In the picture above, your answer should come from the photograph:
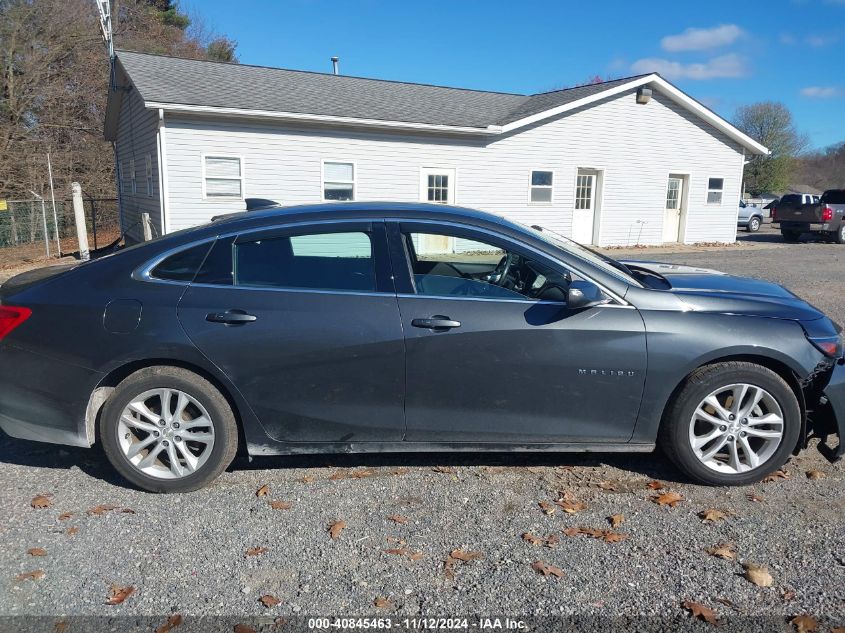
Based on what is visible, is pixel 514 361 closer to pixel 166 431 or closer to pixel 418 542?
pixel 418 542

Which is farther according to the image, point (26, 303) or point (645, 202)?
point (645, 202)

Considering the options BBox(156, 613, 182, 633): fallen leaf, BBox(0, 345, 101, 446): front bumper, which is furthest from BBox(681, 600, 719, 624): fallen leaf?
BBox(0, 345, 101, 446): front bumper

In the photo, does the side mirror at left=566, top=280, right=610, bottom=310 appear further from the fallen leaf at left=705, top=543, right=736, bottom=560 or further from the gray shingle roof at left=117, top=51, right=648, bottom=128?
the gray shingle roof at left=117, top=51, right=648, bottom=128

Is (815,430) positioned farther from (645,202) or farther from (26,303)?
(645,202)

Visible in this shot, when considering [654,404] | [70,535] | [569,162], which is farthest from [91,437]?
[569,162]

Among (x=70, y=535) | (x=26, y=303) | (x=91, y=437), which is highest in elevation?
(x=26, y=303)

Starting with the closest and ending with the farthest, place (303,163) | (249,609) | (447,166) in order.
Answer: (249,609) → (303,163) → (447,166)

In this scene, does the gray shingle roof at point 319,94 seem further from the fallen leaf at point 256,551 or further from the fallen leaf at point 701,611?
the fallen leaf at point 701,611

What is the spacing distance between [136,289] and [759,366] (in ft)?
11.6

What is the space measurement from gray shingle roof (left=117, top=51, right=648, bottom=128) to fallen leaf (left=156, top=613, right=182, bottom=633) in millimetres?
13481

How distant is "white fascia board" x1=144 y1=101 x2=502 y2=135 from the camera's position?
14.1 meters

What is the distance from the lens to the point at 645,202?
68.7 ft

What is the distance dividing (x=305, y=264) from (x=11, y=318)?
170 cm

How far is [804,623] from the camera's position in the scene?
2656 millimetres
